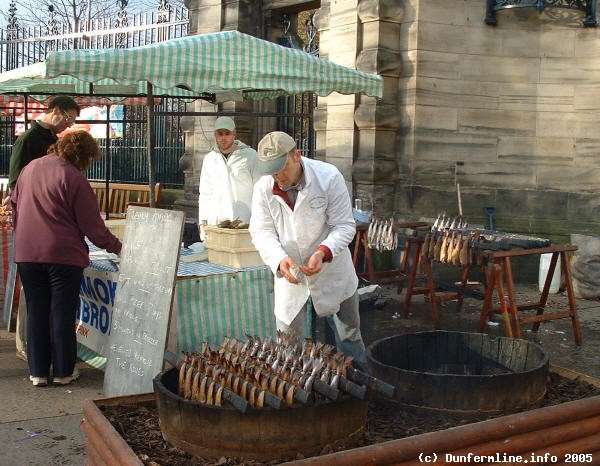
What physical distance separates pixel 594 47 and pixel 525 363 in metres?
6.41

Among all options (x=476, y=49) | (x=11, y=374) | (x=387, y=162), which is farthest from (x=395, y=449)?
(x=476, y=49)

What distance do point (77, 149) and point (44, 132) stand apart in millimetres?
1040

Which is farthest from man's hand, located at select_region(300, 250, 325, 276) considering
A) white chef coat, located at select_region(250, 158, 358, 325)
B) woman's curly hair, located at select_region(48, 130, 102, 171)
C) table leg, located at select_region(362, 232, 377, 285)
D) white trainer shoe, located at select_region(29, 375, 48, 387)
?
table leg, located at select_region(362, 232, 377, 285)

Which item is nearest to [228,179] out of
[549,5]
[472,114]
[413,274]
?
[413,274]

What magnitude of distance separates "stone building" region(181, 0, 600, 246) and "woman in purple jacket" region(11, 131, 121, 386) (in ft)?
15.7

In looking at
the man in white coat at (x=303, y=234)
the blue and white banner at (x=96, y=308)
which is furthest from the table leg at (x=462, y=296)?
the blue and white banner at (x=96, y=308)

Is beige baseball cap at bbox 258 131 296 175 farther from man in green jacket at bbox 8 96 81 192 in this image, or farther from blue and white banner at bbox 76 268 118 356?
man in green jacket at bbox 8 96 81 192

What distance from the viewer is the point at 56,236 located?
5117 millimetres

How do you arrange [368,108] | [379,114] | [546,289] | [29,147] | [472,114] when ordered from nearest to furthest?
[29,147], [546,289], [379,114], [368,108], [472,114]

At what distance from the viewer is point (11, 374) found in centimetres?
573

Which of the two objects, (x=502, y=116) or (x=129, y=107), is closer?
(x=502, y=116)

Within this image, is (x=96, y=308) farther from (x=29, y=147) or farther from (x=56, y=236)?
(x=29, y=147)

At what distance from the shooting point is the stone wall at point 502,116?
9352 millimetres

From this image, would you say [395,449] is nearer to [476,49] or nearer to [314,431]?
[314,431]
